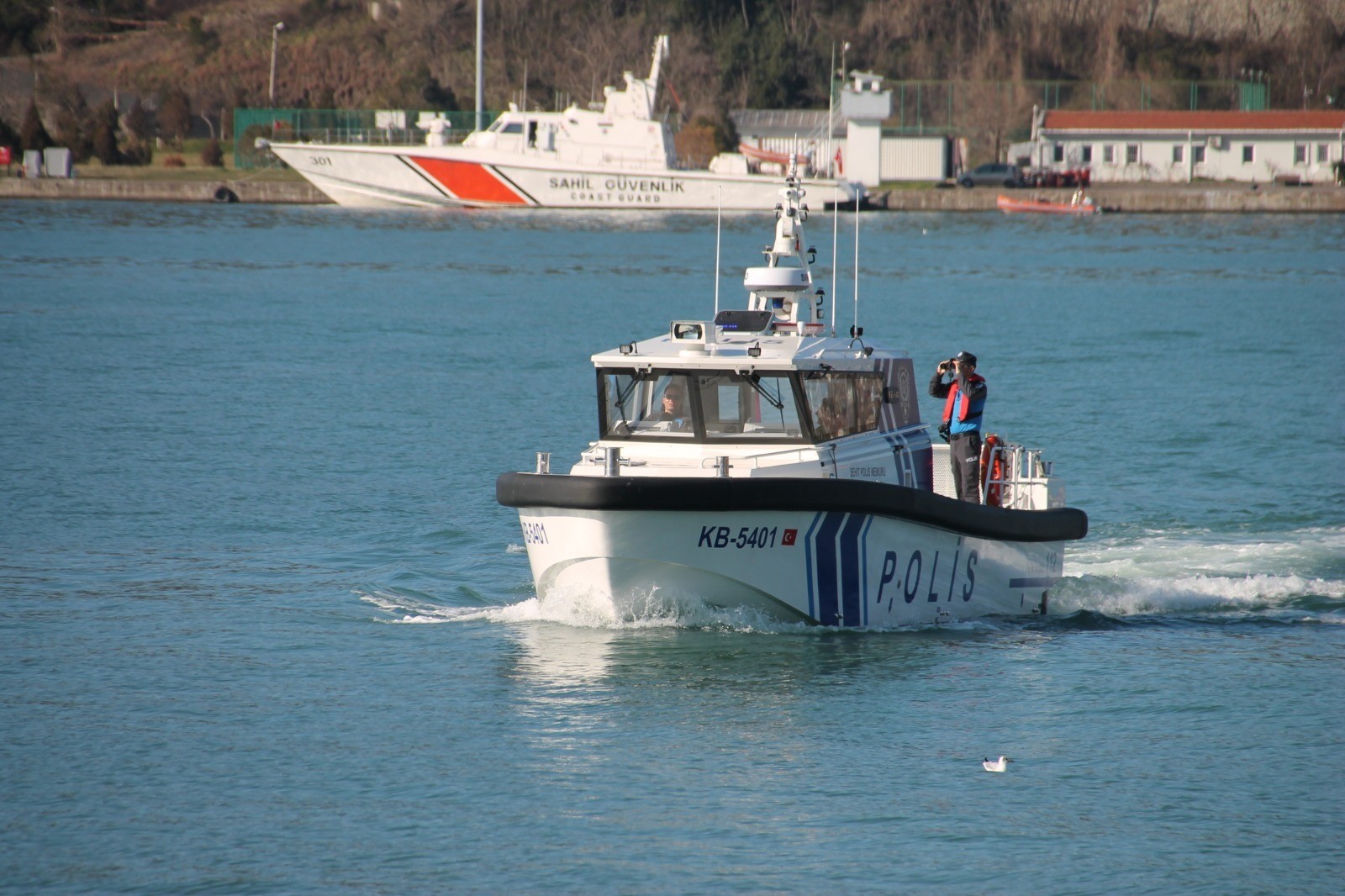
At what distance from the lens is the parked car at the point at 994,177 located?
266 feet

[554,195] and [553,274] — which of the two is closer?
[553,274]

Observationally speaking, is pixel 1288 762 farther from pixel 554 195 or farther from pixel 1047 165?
pixel 1047 165

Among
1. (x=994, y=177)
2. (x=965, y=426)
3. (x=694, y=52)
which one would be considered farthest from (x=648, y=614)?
(x=694, y=52)

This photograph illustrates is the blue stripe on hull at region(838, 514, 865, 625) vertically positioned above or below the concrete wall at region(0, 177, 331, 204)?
below

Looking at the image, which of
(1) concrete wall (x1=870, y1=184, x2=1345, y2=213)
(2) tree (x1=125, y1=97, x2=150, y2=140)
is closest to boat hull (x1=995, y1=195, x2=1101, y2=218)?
(1) concrete wall (x1=870, y1=184, x2=1345, y2=213)

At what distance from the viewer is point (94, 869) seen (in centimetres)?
930

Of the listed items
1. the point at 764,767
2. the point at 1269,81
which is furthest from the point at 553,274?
the point at 1269,81

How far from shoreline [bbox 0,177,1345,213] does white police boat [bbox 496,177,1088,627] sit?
64899mm

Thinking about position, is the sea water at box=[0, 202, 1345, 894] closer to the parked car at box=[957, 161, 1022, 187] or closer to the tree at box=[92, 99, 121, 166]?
the parked car at box=[957, 161, 1022, 187]

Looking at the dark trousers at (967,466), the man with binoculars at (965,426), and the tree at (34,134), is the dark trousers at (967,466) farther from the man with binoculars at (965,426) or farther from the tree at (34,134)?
the tree at (34,134)

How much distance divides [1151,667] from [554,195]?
68496 mm

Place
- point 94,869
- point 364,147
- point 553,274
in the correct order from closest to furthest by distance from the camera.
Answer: point 94,869
point 553,274
point 364,147

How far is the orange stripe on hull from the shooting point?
78375 millimetres

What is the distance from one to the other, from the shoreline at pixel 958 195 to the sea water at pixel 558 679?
47.8 metres
